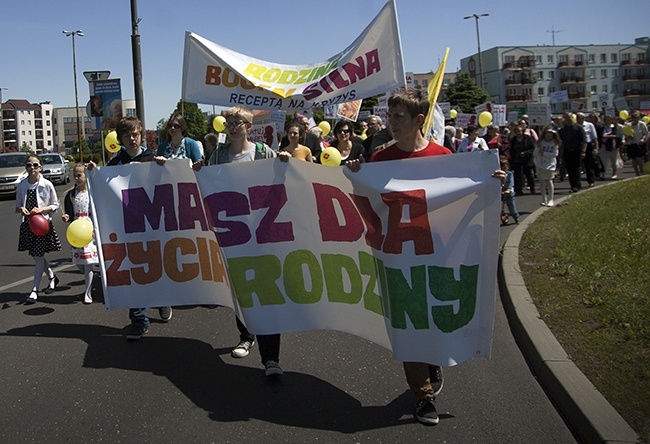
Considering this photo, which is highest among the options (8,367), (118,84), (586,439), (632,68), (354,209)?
(632,68)

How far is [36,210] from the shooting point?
8109 mm

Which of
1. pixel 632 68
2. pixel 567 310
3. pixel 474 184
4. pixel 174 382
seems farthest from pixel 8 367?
pixel 632 68

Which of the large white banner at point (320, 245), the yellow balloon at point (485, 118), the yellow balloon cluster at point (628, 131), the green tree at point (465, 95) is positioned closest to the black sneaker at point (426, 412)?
the large white banner at point (320, 245)

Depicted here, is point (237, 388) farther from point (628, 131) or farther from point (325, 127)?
point (628, 131)

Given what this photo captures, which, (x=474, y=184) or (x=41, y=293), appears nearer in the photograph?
(x=474, y=184)

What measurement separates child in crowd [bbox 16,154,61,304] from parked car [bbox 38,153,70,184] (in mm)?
24561

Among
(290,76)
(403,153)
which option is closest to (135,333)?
(290,76)

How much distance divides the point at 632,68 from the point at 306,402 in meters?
115

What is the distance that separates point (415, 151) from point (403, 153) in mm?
80

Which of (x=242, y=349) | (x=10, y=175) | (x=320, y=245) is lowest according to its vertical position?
(x=242, y=349)

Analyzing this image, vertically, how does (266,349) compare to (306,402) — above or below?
above

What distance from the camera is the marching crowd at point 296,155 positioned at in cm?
420

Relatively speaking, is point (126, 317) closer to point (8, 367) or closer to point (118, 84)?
point (8, 367)

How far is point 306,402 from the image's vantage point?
14.3 ft
